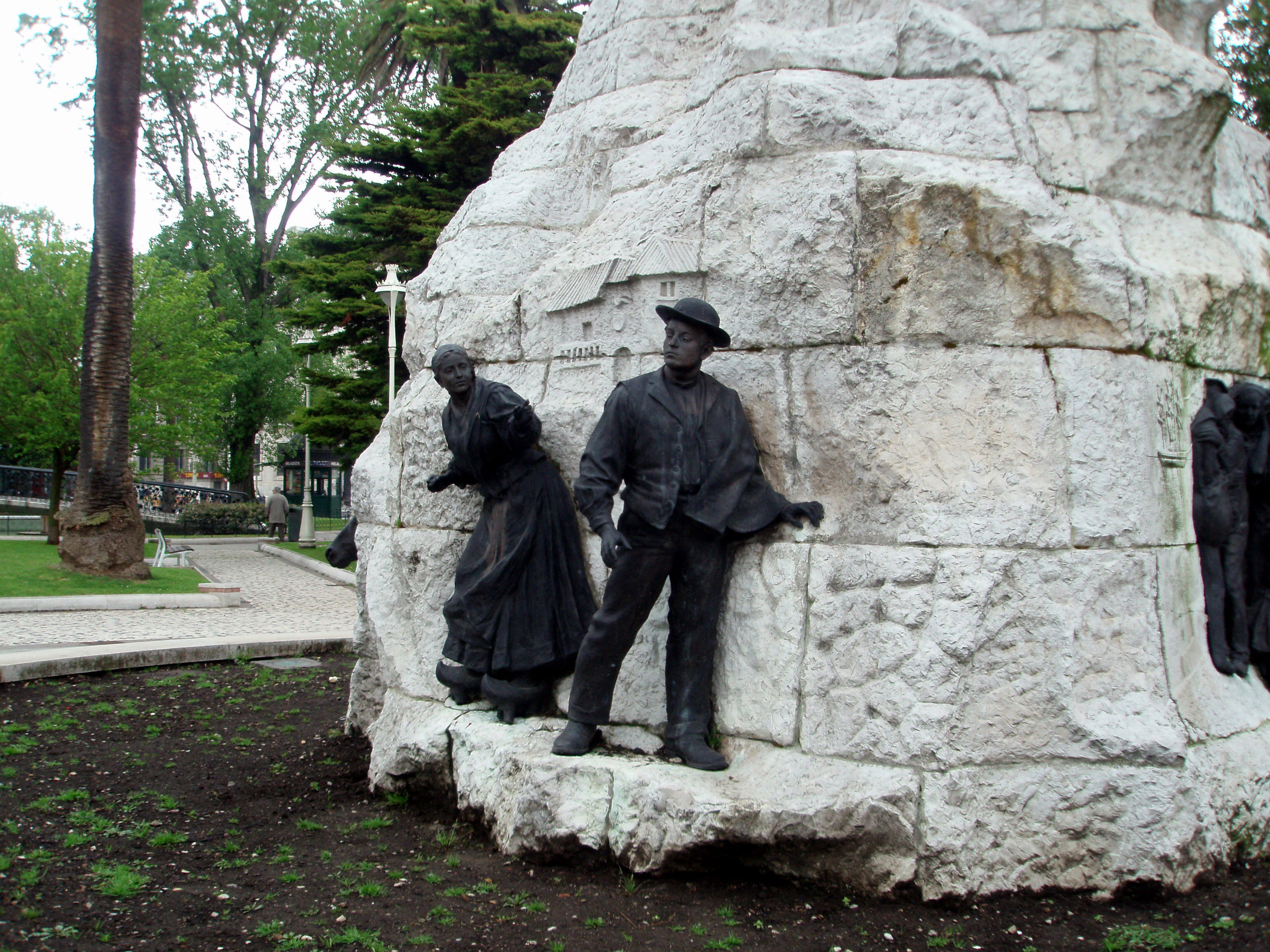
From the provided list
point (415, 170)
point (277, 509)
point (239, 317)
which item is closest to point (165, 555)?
point (277, 509)

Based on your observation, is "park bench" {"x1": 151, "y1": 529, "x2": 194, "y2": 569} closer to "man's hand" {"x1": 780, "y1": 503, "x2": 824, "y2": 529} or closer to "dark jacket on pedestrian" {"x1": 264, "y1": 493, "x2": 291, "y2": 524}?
"dark jacket on pedestrian" {"x1": 264, "y1": 493, "x2": 291, "y2": 524}

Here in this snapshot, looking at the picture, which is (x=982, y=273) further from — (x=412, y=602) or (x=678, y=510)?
(x=412, y=602)

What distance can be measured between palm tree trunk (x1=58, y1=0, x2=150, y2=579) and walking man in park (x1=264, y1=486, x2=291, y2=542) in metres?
12.4

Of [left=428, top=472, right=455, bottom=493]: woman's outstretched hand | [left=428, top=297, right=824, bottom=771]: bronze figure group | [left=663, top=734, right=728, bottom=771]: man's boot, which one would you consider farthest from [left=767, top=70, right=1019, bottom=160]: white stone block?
[left=663, top=734, right=728, bottom=771]: man's boot

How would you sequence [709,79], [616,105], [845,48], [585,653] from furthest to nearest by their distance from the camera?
[616,105]
[709,79]
[845,48]
[585,653]

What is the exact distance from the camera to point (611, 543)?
419 cm

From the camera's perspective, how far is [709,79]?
17.6ft

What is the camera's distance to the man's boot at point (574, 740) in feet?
15.1

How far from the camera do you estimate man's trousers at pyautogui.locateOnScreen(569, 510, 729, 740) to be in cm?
451

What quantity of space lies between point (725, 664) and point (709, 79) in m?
2.93

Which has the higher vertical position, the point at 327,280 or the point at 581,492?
the point at 327,280

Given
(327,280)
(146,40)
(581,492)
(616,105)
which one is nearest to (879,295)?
(581,492)

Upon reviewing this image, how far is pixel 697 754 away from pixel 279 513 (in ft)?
81.3

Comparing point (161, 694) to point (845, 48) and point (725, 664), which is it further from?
point (845, 48)
